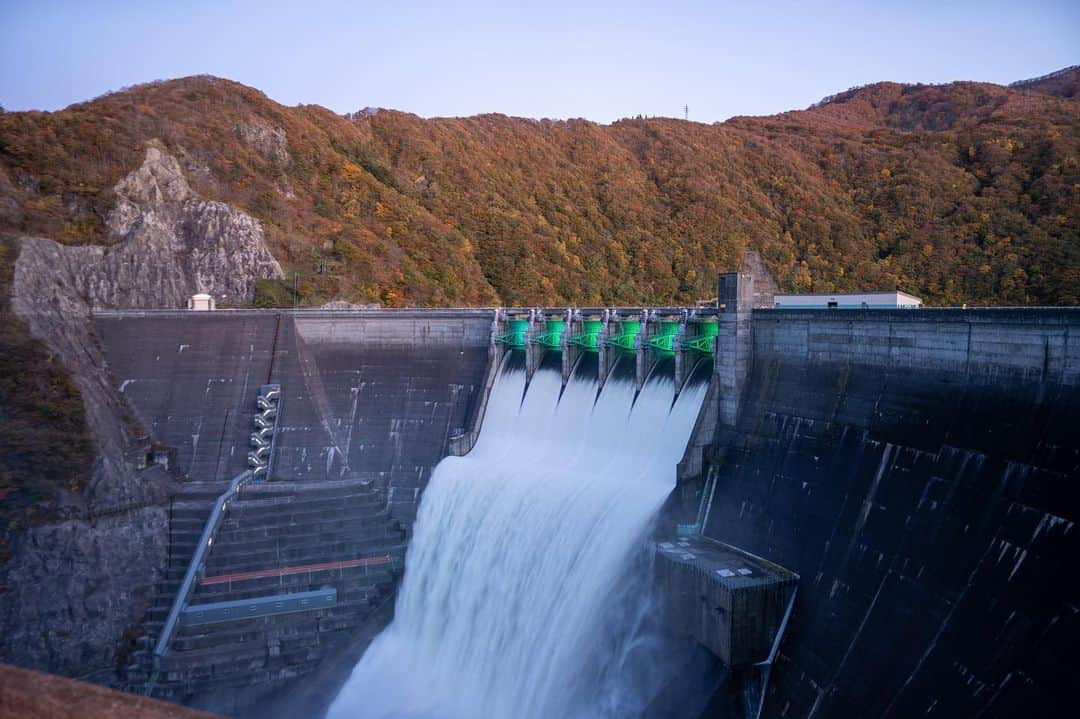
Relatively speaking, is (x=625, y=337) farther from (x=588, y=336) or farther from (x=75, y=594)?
(x=75, y=594)

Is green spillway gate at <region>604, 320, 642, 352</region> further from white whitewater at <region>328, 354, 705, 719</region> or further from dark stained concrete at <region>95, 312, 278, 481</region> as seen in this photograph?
dark stained concrete at <region>95, 312, 278, 481</region>

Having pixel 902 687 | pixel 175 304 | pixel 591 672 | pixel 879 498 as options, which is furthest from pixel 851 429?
pixel 175 304

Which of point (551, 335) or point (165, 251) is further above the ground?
point (165, 251)

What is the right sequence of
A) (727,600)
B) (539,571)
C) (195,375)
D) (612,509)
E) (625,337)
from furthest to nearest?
(195,375)
(625,337)
(539,571)
(612,509)
(727,600)

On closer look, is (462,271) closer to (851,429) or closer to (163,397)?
(163,397)

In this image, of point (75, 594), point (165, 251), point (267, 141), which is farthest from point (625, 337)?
point (267, 141)
